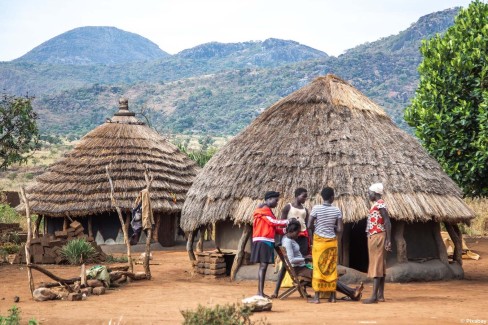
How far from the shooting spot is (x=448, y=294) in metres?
12.9

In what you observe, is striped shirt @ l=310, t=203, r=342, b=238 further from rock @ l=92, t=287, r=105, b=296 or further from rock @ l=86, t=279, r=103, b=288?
rock @ l=86, t=279, r=103, b=288

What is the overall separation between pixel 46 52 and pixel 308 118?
16235cm

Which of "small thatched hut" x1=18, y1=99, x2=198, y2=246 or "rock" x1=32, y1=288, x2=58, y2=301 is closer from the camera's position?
"rock" x1=32, y1=288, x2=58, y2=301

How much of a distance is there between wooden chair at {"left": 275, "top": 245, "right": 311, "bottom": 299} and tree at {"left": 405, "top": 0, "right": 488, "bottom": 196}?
25.4ft

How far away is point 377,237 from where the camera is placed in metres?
11.4

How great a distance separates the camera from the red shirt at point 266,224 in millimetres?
11430

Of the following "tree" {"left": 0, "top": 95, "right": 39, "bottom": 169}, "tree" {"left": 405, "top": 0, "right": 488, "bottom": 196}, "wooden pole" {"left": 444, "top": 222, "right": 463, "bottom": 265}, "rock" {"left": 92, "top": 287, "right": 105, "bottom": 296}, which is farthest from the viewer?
"tree" {"left": 0, "top": 95, "right": 39, "bottom": 169}

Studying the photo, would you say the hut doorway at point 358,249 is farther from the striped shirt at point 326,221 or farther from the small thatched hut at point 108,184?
the small thatched hut at point 108,184

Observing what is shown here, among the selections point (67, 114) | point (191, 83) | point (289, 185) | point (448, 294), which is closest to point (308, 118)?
point (289, 185)

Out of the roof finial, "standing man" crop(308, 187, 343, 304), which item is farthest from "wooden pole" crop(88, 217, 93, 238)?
"standing man" crop(308, 187, 343, 304)

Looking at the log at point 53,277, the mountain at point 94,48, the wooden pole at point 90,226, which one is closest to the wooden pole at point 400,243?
the log at point 53,277

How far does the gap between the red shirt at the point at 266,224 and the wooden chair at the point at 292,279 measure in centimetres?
22

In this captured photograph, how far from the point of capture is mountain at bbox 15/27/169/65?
17050 cm

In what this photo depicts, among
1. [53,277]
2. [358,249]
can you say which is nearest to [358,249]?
[358,249]
